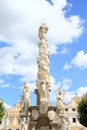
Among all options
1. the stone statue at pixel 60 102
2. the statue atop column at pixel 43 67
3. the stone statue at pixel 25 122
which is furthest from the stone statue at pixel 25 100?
the stone statue at pixel 60 102

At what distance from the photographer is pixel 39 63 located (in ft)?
77.6

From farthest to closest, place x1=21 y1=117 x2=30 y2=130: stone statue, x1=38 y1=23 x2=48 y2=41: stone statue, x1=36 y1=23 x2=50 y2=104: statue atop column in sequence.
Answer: x1=38 y1=23 x2=48 y2=41: stone statue < x1=36 y1=23 x2=50 y2=104: statue atop column < x1=21 y1=117 x2=30 y2=130: stone statue

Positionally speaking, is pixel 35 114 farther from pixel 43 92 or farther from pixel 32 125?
pixel 43 92

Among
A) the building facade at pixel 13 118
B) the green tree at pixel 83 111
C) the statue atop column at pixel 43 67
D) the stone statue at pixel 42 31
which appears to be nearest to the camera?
the statue atop column at pixel 43 67

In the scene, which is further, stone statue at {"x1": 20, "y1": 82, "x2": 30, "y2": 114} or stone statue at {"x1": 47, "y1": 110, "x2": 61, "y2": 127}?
stone statue at {"x1": 20, "y1": 82, "x2": 30, "y2": 114}

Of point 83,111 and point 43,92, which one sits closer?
point 43,92

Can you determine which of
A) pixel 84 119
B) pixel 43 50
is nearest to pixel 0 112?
pixel 84 119

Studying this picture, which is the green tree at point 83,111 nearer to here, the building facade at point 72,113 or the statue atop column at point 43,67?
the statue atop column at point 43,67

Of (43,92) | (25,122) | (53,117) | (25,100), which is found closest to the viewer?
(53,117)

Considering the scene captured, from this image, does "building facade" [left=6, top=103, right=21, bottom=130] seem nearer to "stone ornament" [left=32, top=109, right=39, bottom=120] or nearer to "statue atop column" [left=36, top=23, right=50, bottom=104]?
"statue atop column" [left=36, top=23, right=50, bottom=104]

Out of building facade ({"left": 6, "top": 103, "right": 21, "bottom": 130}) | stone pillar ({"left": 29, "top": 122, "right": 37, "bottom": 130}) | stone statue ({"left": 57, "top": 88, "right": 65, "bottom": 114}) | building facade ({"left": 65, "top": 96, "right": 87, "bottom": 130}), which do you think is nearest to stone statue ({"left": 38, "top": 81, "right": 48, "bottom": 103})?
stone statue ({"left": 57, "top": 88, "right": 65, "bottom": 114})

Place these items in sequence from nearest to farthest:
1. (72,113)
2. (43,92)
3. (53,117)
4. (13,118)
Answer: (53,117)
(43,92)
(72,113)
(13,118)

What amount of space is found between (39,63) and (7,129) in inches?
1471

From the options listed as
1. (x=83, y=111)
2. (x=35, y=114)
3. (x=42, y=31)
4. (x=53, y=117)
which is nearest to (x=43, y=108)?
(x=35, y=114)
